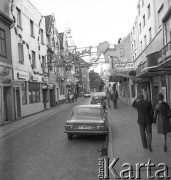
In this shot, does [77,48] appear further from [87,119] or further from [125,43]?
[125,43]

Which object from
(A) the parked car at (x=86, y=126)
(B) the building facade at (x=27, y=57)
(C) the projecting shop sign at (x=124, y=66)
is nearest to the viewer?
(A) the parked car at (x=86, y=126)

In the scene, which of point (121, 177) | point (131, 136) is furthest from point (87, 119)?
point (121, 177)

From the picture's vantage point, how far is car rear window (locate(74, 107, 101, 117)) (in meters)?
12.0

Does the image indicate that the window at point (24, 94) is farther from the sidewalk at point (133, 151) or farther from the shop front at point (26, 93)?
the sidewalk at point (133, 151)

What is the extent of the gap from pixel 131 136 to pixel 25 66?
15.4m

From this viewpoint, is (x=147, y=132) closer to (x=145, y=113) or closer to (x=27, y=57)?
(x=145, y=113)

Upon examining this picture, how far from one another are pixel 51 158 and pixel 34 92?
64.0 ft

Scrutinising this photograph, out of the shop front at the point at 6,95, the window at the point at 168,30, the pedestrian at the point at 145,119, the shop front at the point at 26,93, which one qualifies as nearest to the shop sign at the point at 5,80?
the shop front at the point at 6,95

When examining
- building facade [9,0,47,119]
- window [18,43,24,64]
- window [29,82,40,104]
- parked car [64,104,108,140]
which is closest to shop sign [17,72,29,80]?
building facade [9,0,47,119]

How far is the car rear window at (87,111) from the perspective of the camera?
11984 millimetres

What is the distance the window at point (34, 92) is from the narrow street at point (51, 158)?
1409 centimetres

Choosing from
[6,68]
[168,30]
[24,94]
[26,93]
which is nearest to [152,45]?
[168,30]

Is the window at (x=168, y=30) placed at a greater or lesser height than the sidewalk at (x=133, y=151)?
greater

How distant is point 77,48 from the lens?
23906 mm
